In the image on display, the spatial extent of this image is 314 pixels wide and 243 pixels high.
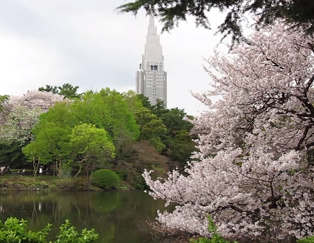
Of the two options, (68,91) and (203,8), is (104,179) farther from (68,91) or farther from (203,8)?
(203,8)

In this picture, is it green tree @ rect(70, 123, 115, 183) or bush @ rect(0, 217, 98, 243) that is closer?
bush @ rect(0, 217, 98, 243)

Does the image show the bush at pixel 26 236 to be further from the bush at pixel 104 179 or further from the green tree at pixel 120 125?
the green tree at pixel 120 125

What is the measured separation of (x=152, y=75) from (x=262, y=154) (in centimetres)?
8129

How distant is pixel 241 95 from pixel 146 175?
2649mm

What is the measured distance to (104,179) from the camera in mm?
27031

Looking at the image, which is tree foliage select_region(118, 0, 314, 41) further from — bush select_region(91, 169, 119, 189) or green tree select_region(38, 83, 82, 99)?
green tree select_region(38, 83, 82, 99)

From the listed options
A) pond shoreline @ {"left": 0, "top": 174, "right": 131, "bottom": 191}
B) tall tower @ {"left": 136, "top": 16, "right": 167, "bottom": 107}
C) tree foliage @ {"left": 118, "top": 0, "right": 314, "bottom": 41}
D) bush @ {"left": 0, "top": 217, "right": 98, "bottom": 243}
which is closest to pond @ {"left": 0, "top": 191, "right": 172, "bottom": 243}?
bush @ {"left": 0, "top": 217, "right": 98, "bottom": 243}

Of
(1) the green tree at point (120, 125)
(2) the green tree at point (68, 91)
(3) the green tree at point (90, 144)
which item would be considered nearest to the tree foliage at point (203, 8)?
(3) the green tree at point (90, 144)

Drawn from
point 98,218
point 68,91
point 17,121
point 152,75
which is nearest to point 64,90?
point 68,91

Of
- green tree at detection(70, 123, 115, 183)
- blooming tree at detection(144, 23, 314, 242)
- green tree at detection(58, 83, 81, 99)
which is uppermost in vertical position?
green tree at detection(58, 83, 81, 99)

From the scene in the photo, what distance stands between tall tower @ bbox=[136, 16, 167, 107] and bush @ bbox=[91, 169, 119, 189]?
2142 inches

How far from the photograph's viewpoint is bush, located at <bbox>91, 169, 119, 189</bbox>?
27016mm

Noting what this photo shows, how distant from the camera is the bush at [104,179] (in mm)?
27016

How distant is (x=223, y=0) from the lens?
2793 millimetres
